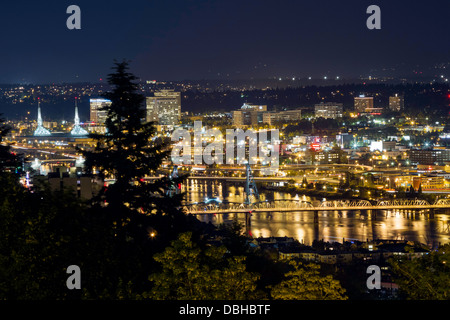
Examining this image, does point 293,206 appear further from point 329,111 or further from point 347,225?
point 329,111

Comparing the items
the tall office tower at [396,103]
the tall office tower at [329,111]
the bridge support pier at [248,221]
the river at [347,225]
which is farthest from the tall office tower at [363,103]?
the bridge support pier at [248,221]

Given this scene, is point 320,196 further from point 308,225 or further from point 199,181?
point 308,225

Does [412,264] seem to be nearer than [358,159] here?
Yes

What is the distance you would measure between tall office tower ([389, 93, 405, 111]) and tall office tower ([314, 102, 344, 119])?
308 cm

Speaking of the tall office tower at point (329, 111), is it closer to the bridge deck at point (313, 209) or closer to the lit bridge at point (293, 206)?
the lit bridge at point (293, 206)

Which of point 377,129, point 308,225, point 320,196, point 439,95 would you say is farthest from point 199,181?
point 439,95

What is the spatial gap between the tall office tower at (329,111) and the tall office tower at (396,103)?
308 centimetres

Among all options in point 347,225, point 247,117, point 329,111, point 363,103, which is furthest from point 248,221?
point 363,103

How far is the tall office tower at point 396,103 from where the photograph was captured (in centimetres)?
3653

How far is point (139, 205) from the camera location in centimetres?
381

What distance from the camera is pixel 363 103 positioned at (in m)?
37.7

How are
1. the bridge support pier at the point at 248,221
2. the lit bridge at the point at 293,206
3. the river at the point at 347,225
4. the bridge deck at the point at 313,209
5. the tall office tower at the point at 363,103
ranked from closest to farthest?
the river at the point at 347,225 → the bridge support pier at the point at 248,221 → the bridge deck at the point at 313,209 → the lit bridge at the point at 293,206 → the tall office tower at the point at 363,103

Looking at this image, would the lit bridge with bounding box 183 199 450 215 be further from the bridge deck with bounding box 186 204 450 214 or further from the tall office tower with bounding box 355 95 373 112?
the tall office tower with bounding box 355 95 373 112
